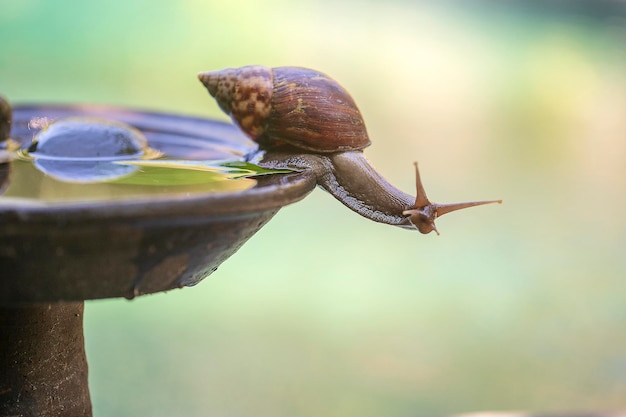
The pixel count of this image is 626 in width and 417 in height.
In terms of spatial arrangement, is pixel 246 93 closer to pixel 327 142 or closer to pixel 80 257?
pixel 327 142

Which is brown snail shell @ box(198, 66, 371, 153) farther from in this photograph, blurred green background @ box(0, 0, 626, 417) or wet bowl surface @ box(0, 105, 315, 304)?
blurred green background @ box(0, 0, 626, 417)

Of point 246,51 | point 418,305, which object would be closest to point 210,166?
point 418,305

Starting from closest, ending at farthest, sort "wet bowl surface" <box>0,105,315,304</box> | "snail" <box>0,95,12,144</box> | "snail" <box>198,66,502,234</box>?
1. "wet bowl surface" <box>0,105,315,304</box>
2. "snail" <box>198,66,502,234</box>
3. "snail" <box>0,95,12,144</box>

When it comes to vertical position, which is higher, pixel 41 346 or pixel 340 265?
pixel 41 346

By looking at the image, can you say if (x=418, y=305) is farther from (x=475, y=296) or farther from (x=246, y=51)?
(x=246, y=51)

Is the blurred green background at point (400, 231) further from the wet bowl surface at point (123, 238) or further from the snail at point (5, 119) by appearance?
the wet bowl surface at point (123, 238)

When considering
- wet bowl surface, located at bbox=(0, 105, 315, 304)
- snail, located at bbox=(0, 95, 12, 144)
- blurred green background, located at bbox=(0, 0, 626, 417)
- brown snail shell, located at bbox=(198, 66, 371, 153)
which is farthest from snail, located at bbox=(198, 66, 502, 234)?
blurred green background, located at bbox=(0, 0, 626, 417)

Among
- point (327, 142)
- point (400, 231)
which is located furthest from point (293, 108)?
point (400, 231)

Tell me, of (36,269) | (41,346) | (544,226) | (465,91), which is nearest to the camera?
(36,269)
